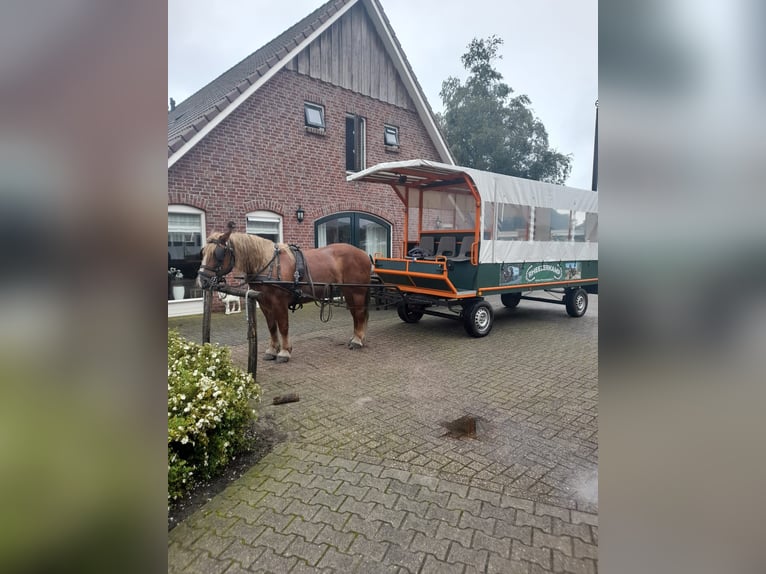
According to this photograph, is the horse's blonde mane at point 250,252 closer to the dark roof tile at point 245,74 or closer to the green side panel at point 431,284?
the dark roof tile at point 245,74

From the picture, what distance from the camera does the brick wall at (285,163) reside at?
923 cm

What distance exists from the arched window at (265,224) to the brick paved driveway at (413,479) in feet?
17.2

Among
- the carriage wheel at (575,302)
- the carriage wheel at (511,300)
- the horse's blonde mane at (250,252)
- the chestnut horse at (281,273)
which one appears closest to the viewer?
the chestnut horse at (281,273)

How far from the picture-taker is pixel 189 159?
8922mm

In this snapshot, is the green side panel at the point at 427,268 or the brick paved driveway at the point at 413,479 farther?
the green side panel at the point at 427,268

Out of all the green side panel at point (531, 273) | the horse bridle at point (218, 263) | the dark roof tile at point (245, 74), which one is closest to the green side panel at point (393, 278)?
the green side panel at point (531, 273)

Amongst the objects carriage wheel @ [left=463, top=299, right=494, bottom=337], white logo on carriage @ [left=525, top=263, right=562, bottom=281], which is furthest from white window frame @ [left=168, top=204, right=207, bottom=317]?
white logo on carriage @ [left=525, top=263, right=562, bottom=281]

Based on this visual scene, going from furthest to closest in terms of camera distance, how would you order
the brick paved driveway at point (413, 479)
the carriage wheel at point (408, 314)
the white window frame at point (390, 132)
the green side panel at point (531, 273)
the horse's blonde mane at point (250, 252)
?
the white window frame at point (390, 132)
the carriage wheel at point (408, 314)
the green side panel at point (531, 273)
the horse's blonde mane at point (250, 252)
the brick paved driveway at point (413, 479)

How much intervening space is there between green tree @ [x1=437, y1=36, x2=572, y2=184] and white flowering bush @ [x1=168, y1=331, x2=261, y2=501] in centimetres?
2370

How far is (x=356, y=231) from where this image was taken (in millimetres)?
12008

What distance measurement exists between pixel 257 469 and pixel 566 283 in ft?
24.8

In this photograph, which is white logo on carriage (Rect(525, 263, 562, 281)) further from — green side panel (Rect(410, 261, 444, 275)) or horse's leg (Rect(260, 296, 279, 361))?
horse's leg (Rect(260, 296, 279, 361))
